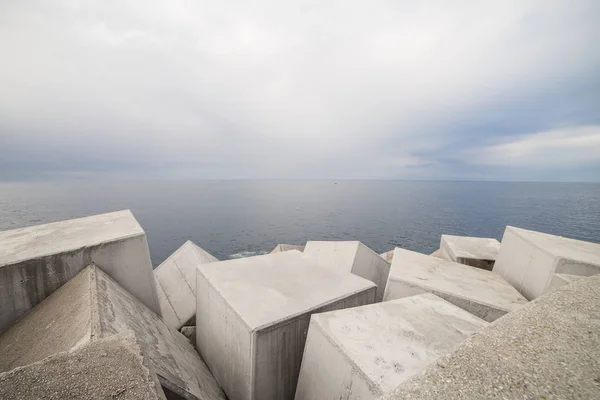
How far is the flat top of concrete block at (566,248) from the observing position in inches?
208

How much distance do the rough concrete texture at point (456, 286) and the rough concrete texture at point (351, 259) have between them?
5.25ft

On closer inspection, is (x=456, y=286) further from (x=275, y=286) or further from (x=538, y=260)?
(x=275, y=286)

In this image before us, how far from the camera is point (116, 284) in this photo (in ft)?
16.8

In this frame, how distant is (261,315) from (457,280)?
18.1ft

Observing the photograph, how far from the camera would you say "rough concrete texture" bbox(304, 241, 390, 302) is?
8.65 meters

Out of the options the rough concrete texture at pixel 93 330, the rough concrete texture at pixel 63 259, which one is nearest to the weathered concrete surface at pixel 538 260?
the rough concrete texture at pixel 93 330

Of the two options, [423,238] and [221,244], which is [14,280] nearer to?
[221,244]

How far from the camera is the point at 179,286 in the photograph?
8266mm

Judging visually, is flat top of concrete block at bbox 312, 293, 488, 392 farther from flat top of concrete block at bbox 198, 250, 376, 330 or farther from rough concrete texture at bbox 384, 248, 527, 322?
rough concrete texture at bbox 384, 248, 527, 322

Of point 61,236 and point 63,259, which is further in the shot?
point 61,236

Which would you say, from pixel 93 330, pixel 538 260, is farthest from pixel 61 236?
pixel 538 260

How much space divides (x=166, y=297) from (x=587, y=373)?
9407 mm

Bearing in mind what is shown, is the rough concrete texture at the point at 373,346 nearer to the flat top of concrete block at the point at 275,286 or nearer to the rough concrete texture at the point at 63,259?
the flat top of concrete block at the point at 275,286

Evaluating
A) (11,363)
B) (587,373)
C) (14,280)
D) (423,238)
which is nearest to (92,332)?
(11,363)
